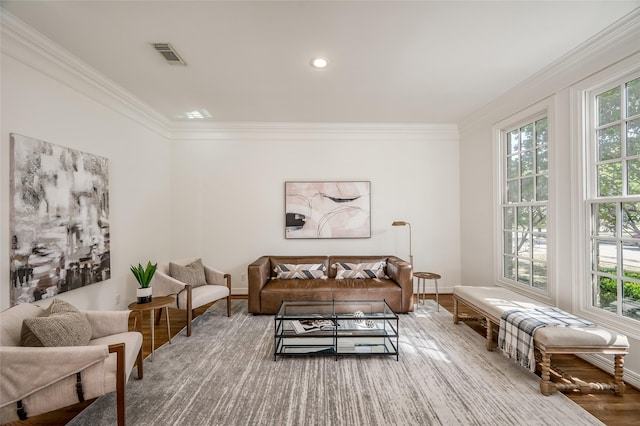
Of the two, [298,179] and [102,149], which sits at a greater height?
[102,149]

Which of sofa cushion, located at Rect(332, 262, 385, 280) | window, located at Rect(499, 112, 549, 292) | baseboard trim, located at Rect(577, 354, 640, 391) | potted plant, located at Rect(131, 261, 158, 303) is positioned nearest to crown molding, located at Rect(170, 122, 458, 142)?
window, located at Rect(499, 112, 549, 292)

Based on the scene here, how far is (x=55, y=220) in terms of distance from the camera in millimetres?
2590

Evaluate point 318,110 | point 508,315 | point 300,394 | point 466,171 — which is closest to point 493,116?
point 466,171

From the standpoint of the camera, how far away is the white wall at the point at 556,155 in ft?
7.67

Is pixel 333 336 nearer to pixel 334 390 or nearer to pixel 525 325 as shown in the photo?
pixel 334 390

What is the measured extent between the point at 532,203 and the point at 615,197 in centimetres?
93

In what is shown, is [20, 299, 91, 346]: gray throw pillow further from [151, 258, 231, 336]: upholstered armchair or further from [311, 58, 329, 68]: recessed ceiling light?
[311, 58, 329, 68]: recessed ceiling light

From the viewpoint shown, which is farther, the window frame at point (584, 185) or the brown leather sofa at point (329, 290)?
the brown leather sofa at point (329, 290)

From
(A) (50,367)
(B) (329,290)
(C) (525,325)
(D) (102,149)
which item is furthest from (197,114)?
(C) (525,325)

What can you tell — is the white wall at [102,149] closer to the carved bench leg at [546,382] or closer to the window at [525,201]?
the carved bench leg at [546,382]

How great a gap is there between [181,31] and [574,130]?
12.2 feet

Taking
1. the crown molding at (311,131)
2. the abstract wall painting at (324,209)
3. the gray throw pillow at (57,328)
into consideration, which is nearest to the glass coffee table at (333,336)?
the gray throw pillow at (57,328)

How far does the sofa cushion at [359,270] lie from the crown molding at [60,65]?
3617 mm

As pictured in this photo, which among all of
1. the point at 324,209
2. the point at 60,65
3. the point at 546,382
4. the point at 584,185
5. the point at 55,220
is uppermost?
the point at 60,65
